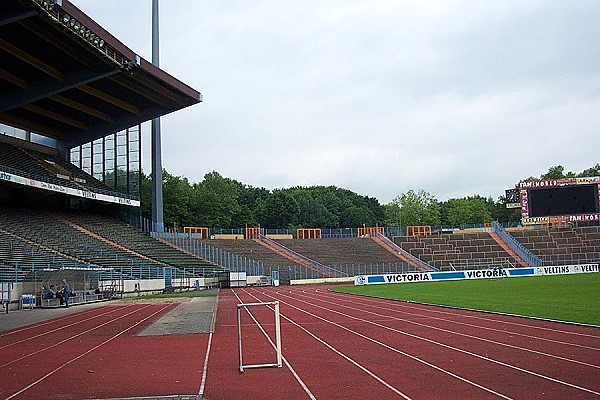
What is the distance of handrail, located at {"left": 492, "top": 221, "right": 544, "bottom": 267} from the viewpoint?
6028 centimetres

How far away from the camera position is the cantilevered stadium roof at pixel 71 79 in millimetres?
31391

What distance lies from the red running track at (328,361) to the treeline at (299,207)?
163ft

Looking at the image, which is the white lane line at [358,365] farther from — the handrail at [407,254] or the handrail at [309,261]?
the handrail at [407,254]

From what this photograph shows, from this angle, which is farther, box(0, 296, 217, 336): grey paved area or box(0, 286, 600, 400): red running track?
box(0, 296, 217, 336): grey paved area

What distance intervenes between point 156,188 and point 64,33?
22.5m

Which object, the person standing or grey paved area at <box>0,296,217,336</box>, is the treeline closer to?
the person standing

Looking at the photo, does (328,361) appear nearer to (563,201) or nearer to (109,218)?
(109,218)

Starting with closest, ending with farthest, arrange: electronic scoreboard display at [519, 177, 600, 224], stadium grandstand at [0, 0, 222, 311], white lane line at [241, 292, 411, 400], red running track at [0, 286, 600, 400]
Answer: white lane line at [241, 292, 411, 400] → red running track at [0, 286, 600, 400] → stadium grandstand at [0, 0, 222, 311] → electronic scoreboard display at [519, 177, 600, 224]

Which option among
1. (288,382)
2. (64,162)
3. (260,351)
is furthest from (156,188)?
(288,382)

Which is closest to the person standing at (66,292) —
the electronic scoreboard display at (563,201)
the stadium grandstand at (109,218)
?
the stadium grandstand at (109,218)

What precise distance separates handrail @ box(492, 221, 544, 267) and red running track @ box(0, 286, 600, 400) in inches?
1801

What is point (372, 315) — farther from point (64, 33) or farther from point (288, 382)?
point (64, 33)

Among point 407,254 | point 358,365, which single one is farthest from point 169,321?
point 407,254

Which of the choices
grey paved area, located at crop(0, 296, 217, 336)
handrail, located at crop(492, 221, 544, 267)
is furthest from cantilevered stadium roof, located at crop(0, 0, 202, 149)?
handrail, located at crop(492, 221, 544, 267)
